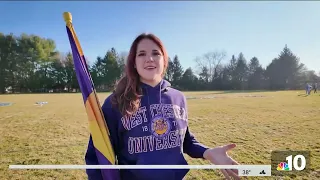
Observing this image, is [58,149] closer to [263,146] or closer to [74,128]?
[74,128]

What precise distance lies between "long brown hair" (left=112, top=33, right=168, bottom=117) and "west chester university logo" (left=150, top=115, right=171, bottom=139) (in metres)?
0.10

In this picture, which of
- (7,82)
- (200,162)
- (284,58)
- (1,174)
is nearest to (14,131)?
(7,82)

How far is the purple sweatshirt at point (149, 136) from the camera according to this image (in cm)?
87

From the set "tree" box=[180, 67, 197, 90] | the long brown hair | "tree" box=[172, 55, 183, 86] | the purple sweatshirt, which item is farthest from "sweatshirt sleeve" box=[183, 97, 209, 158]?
"tree" box=[180, 67, 197, 90]

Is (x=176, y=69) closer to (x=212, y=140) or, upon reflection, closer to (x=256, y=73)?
(x=256, y=73)

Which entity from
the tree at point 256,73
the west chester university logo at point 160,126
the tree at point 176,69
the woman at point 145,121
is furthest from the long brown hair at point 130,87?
the tree at point 256,73

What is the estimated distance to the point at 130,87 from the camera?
91cm

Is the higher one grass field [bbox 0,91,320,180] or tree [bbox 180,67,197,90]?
tree [bbox 180,67,197,90]

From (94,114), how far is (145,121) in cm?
22

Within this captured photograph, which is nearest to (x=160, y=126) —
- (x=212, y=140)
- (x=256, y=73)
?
(x=212, y=140)

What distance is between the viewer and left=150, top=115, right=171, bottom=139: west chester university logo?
2.95 feet

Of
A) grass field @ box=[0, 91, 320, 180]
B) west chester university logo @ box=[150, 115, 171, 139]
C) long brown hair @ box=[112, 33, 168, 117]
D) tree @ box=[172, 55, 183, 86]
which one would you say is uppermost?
tree @ box=[172, 55, 183, 86]

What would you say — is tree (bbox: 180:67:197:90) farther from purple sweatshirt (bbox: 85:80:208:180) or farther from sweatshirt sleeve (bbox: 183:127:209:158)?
purple sweatshirt (bbox: 85:80:208:180)

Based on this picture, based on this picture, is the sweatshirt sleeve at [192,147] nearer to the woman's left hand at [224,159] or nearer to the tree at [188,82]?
the woman's left hand at [224,159]
